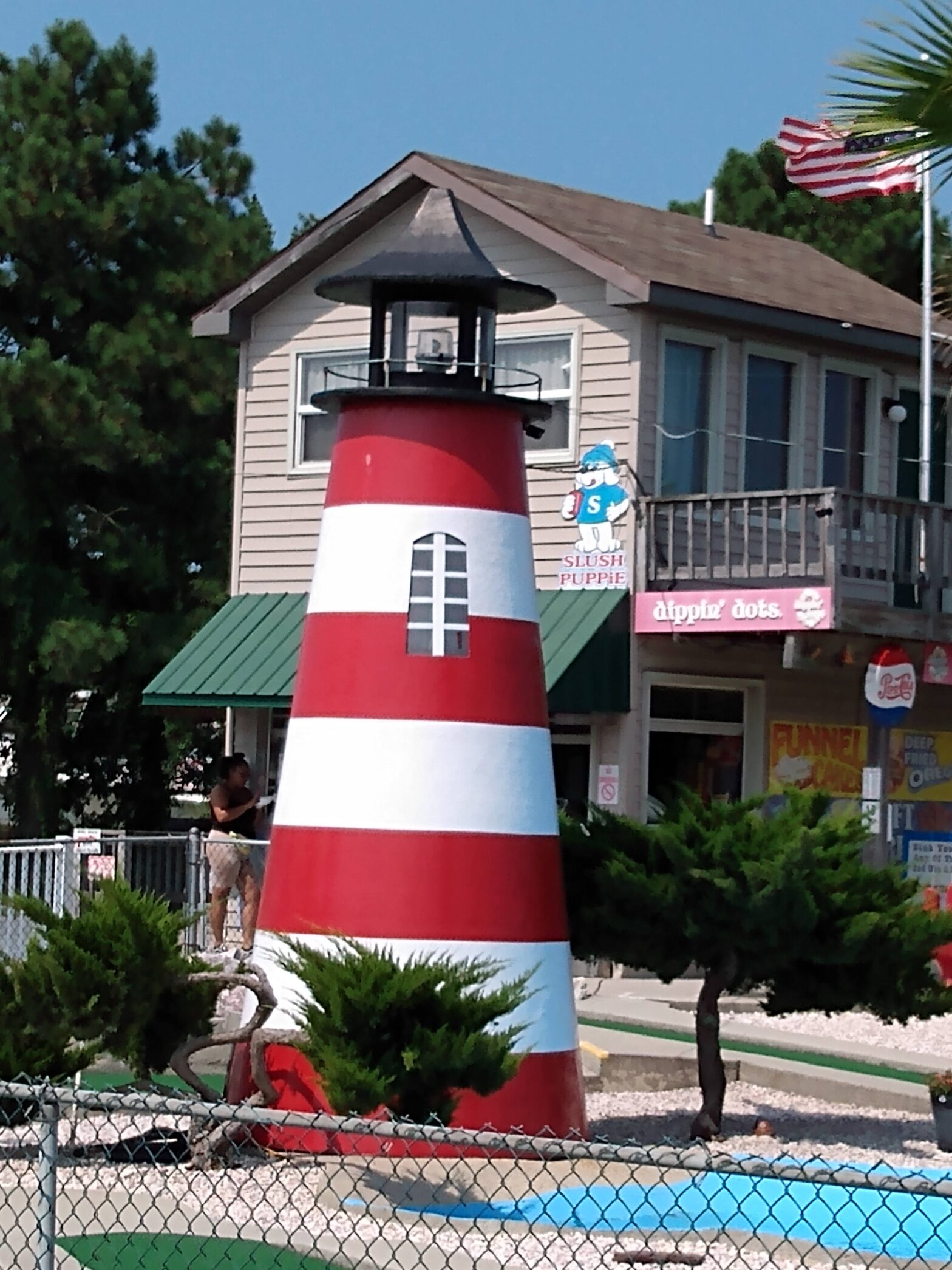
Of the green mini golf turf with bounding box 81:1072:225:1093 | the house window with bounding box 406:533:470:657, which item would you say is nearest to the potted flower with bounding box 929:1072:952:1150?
the house window with bounding box 406:533:470:657

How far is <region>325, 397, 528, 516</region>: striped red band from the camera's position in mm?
10781

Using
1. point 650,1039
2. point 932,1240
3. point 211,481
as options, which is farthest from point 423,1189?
point 211,481

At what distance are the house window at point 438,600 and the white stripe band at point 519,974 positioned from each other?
53.5 inches

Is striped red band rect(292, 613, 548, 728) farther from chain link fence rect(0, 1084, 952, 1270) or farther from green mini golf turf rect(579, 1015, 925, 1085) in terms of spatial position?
green mini golf turf rect(579, 1015, 925, 1085)

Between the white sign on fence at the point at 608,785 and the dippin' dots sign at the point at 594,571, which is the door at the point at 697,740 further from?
the dippin' dots sign at the point at 594,571

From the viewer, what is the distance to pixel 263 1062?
10.3 metres

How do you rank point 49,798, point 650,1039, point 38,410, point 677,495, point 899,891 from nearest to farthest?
1. point 899,891
2. point 650,1039
3. point 677,495
4. point 38,410
5. point 49,798

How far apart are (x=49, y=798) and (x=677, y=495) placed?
13358mm

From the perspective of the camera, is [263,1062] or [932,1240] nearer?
[932,1240]

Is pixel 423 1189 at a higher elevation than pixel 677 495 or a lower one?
lower

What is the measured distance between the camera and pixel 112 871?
1736cm

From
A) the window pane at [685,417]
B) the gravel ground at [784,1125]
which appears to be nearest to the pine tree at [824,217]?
the window pane at [685,417]

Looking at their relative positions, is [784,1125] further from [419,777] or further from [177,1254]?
[177,1254]

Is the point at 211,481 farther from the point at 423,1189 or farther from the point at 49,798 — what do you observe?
the point at 423,1189
